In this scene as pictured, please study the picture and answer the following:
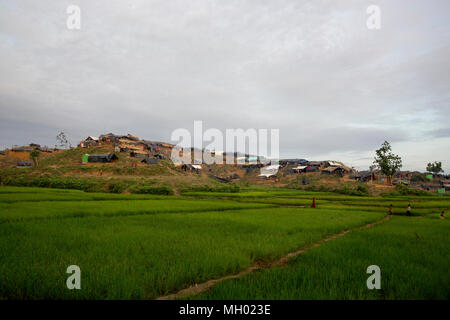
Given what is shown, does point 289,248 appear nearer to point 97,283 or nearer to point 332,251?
point 332,251

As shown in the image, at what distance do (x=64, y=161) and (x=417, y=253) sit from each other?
5935cm

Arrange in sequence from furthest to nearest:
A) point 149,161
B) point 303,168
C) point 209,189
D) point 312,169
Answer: point 303,168
point 312,169
point 149,161
point 209,189

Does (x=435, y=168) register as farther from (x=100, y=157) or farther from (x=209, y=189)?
(x=100, y=157)

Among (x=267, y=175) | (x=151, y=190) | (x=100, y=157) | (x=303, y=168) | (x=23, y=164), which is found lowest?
(x=151, y=190)

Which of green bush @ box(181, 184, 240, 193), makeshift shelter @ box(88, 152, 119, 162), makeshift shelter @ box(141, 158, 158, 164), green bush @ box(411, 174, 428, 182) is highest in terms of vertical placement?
makeshift shelter @ box(88, 152, 119, 162)

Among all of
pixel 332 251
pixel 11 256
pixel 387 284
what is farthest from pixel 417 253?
pixel 11 256

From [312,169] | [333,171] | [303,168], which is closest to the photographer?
[333,171]

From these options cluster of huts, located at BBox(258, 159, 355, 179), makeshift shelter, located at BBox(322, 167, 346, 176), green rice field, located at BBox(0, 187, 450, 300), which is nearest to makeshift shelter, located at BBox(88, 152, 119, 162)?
green rice field, located at BBox(0, 187, 450, 300)

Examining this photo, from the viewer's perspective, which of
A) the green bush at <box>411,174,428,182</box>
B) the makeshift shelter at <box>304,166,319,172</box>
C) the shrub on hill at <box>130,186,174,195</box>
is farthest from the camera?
the green bush at <box>411,174,428,182</box>

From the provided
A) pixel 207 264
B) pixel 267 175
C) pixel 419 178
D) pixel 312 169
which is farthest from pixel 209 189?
pixel 419 178

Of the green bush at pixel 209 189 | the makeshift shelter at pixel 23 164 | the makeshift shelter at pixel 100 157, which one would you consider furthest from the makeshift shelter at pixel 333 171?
the makeshift shelter at pixel 23 164

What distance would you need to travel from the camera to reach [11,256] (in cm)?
525

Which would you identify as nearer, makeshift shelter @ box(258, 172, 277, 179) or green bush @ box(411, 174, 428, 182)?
green bush @ box(411, 174, 428, 182)

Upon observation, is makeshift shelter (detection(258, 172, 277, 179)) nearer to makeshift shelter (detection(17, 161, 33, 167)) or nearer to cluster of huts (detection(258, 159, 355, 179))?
cluster of huts (detection(258, 159, 355, 179))
